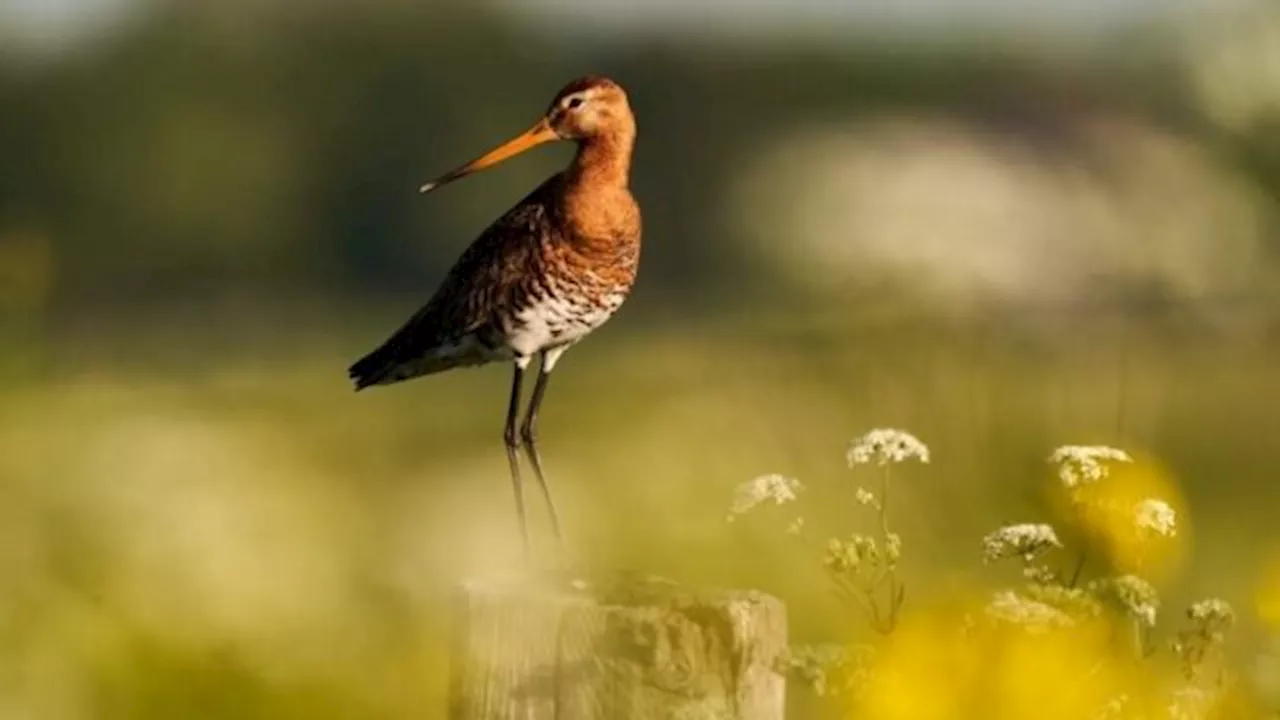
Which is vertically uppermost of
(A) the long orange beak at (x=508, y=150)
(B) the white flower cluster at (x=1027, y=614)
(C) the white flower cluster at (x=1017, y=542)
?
Result: (A) the long orange beak at (x=508, y=150)

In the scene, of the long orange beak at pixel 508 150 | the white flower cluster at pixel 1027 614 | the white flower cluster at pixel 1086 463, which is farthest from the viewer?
the long orange beak at pixel 508 150

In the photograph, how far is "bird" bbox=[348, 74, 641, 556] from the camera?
4.29 metres

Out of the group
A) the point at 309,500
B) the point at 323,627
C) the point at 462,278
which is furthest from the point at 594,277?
the point at 323,627

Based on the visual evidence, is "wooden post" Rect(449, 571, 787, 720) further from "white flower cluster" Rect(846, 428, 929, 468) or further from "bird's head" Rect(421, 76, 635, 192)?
"bird's head" Rect(421, 76, 635, 192)

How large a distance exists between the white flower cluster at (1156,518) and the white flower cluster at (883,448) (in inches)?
9.8

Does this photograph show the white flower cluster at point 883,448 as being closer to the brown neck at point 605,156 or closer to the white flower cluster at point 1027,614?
the white flower cluster at point 1027,614

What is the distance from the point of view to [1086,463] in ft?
9.01

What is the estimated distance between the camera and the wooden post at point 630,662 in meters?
2.61

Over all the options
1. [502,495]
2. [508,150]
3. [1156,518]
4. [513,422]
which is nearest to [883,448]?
[1156,518]

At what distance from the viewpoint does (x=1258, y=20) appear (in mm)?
2791

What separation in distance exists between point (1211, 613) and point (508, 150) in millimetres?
1633

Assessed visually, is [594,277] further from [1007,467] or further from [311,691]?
[1007,467]

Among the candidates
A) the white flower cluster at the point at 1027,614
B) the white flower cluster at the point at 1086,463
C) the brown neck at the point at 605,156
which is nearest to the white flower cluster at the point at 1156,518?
the white flower cluster at the point at 1086,463

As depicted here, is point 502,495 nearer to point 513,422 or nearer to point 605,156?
point 605,156
